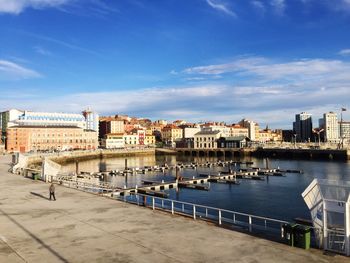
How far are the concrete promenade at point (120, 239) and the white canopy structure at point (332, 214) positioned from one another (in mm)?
858

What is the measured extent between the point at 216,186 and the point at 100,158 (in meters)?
91.1

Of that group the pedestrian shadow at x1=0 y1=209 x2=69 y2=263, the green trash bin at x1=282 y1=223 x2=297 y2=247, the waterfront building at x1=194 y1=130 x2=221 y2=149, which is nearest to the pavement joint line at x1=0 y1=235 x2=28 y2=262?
the pedestrian shadow at x1=0 y1=209 x2=69 y2=263

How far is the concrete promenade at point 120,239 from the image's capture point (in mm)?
14461

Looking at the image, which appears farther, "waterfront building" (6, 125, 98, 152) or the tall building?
the tall building

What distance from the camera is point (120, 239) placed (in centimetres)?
1719

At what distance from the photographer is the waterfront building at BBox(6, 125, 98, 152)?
163000 millimetres

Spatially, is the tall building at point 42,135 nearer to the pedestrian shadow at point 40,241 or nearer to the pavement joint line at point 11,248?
the pedestrian shadow at point 40,241

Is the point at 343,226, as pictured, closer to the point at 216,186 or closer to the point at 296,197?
the point at 296,197

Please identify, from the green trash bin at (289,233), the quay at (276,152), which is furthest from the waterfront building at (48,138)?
the green trash bin at (289,233)

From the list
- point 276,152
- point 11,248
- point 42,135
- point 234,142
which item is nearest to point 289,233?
point 11,248

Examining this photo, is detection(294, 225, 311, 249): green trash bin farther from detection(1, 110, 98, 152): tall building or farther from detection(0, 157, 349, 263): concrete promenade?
detection(1, 110, 98, 152): tall building

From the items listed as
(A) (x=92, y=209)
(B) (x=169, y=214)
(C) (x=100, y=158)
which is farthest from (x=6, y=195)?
(C) (x=100, y=158)

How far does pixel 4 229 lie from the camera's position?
63.6ft

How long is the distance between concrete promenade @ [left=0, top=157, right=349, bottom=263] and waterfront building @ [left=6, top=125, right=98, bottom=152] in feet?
476
